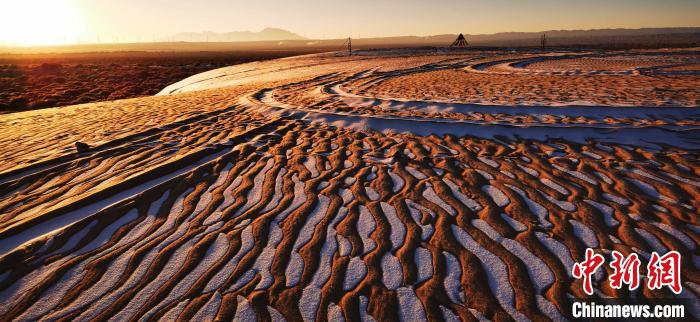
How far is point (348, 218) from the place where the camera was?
135 inches

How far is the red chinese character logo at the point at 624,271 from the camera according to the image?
2.45 meters

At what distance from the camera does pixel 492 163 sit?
14.9 ft

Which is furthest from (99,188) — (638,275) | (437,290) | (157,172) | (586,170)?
(586,170)

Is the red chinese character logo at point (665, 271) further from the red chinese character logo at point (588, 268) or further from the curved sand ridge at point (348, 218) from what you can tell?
the red chinese character logo at point (588, 268)

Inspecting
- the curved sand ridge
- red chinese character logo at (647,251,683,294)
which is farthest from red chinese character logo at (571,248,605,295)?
red chinese character logo at (647,251,683,294)

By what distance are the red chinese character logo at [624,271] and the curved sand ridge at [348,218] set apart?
8 cm

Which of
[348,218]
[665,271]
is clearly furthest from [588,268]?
[348,218]

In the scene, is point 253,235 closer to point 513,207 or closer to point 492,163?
point 513,207

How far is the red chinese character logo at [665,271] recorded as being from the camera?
2398 mm

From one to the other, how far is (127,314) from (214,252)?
738mm

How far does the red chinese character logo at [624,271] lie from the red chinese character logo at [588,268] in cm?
10

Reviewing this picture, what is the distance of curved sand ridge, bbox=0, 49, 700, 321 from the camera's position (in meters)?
2.44

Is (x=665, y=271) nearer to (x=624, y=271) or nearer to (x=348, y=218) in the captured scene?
(x=624, y=271)

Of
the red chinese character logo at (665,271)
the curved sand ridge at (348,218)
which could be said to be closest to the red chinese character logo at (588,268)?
the curved sand ridge at (348,218)
